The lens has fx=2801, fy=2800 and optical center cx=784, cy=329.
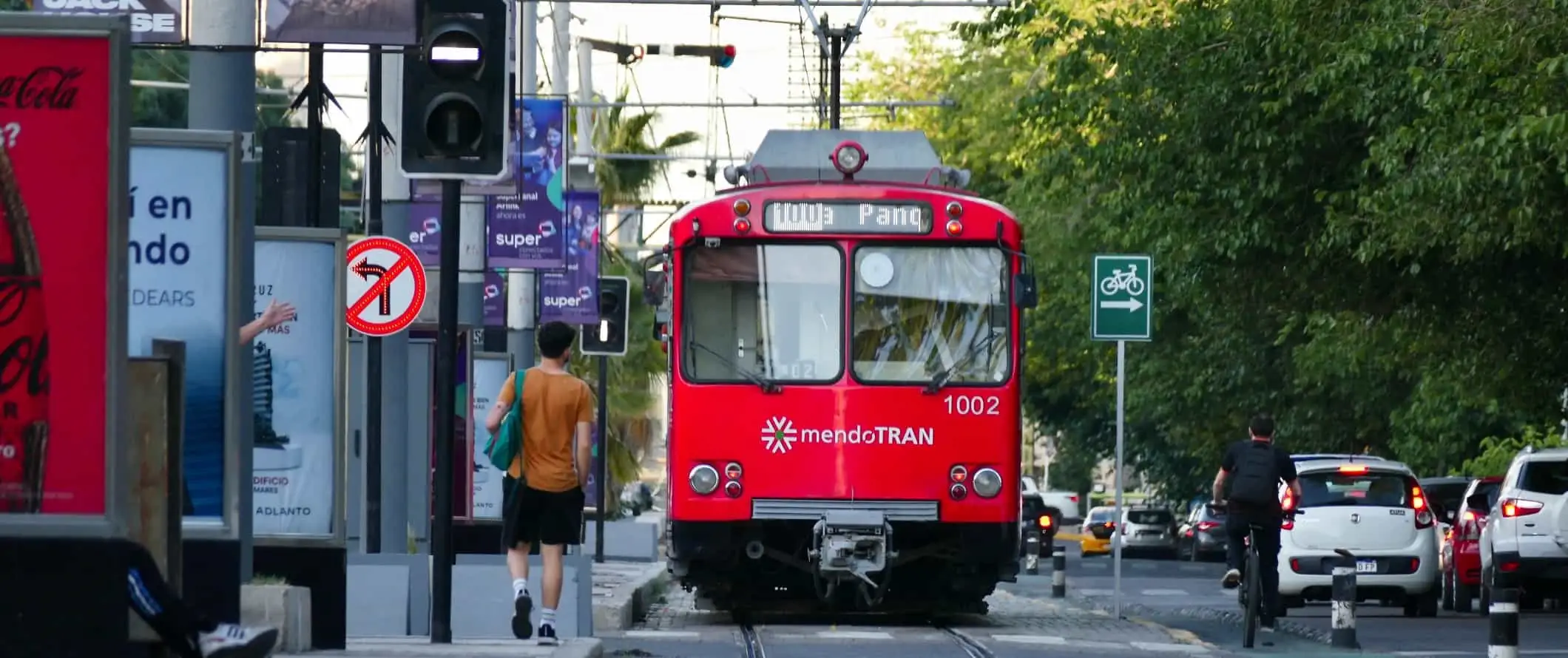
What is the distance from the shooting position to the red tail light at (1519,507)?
25094 millimetres

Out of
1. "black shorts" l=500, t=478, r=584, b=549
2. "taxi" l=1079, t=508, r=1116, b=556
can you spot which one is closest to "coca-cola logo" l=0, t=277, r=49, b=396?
"black shorts" l=500, t=478, r=584, b=549

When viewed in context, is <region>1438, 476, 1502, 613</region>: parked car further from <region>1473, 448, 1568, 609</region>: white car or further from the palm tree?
the palm tree

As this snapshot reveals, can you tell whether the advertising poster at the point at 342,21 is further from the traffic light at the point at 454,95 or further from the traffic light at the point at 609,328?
the traffic light at the point at 609,328

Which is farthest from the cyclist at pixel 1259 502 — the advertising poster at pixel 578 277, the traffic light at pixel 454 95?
the advertising poster at pixel 578 277

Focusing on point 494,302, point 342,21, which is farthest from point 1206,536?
point 342,21

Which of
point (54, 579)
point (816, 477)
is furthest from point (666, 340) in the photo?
point (54, 579)

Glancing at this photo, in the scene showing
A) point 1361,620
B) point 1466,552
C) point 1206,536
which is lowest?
point 1206,536

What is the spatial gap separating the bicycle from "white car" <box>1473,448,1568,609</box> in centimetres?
712

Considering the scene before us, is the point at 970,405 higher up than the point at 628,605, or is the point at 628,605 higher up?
the point at 970,405

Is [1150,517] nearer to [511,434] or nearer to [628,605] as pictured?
[628,605]

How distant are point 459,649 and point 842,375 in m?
6.71

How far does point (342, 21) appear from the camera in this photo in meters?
13.9

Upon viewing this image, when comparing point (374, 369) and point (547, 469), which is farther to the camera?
point (374, 369)

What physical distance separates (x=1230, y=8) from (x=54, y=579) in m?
20.1
